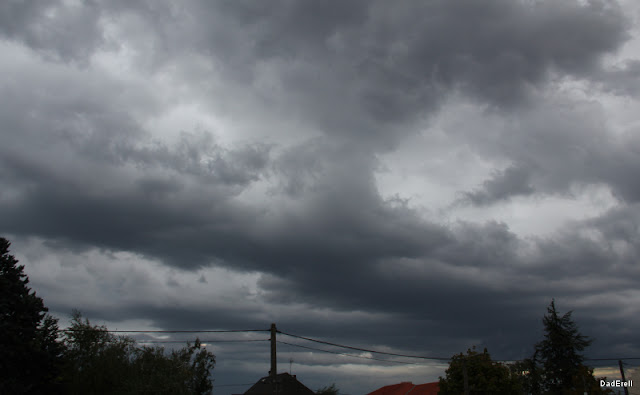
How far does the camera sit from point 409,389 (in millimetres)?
88188

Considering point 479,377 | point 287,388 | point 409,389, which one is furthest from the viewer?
point 287,388

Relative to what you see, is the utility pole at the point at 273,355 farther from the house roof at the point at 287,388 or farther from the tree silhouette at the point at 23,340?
the house roof at the point at 287,388

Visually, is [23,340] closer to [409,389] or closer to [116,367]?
[116,367]

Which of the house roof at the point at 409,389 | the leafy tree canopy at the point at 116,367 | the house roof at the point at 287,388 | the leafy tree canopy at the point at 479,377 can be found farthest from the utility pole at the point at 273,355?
the house roof at the point at 287,388

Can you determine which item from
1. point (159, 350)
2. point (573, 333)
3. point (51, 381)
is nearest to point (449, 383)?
point (573, 333)

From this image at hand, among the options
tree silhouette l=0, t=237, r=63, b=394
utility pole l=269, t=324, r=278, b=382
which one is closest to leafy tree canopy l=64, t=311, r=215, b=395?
tree silhouette l=0, t=237, r=63, b=394

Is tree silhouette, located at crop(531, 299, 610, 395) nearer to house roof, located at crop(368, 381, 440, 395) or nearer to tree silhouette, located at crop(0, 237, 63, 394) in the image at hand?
house roof, located at crop(368, 381, 440, 395)

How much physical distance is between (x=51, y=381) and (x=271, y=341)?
27.7m

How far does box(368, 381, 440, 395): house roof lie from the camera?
279 feet

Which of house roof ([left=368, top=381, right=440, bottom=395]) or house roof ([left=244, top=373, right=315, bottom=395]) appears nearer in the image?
house roof ([left=368, top=381, right=440, bottom=395])

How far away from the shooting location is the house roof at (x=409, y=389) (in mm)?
85188

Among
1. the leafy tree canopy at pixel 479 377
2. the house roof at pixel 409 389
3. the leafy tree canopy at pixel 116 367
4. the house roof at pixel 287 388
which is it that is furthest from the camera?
the house roof at pixel 287 388

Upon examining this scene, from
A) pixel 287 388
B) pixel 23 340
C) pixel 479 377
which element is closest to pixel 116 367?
pixel 23 340

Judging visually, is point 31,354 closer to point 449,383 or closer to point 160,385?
point 160,385
